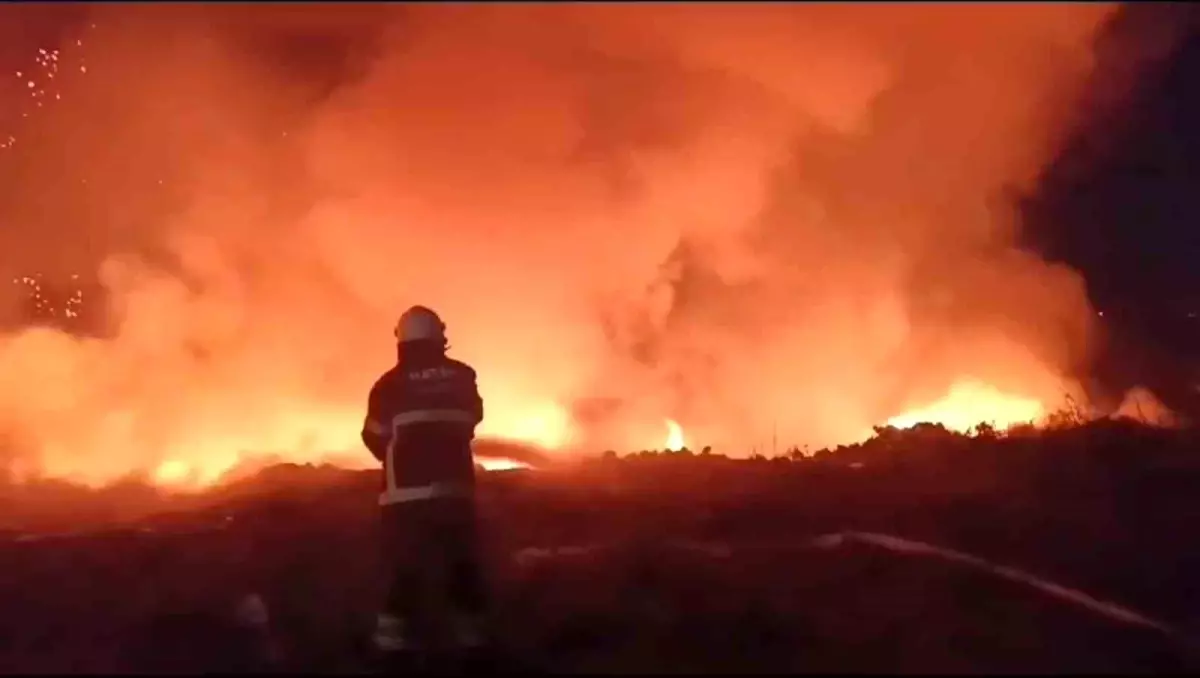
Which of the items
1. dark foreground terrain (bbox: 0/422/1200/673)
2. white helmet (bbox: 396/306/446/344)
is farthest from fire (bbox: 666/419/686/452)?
white helmet (bbox: 396/306/446/344)

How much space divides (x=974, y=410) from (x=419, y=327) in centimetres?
1226

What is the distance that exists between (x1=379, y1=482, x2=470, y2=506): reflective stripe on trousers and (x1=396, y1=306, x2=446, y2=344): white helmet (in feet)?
3.60

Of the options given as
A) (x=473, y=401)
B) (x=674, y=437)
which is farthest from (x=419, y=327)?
(x=674, y=437)

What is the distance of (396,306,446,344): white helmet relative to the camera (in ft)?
30.0

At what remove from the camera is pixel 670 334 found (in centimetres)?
2228

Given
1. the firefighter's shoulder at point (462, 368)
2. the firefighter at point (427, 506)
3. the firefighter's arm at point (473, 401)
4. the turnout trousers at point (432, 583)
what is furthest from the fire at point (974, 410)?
the turnout trousers at point (432, 583)

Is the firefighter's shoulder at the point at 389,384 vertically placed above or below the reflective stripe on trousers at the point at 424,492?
above

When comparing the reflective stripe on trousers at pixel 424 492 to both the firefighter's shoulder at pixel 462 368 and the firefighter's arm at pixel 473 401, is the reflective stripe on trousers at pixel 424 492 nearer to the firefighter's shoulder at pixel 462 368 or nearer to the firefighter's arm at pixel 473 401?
the firefighter's arm at pixel 473 401

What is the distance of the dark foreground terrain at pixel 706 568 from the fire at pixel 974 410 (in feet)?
14.1

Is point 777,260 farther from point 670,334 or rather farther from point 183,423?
point 183,423

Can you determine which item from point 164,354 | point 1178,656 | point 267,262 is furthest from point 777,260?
point 1178,656

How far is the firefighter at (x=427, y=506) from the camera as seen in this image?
845cm

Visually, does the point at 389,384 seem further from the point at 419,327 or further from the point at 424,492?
the point at 424,492

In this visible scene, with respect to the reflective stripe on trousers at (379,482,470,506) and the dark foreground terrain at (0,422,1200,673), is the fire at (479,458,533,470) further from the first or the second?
the reflective stripe on trousers at (379,482,470,506)
